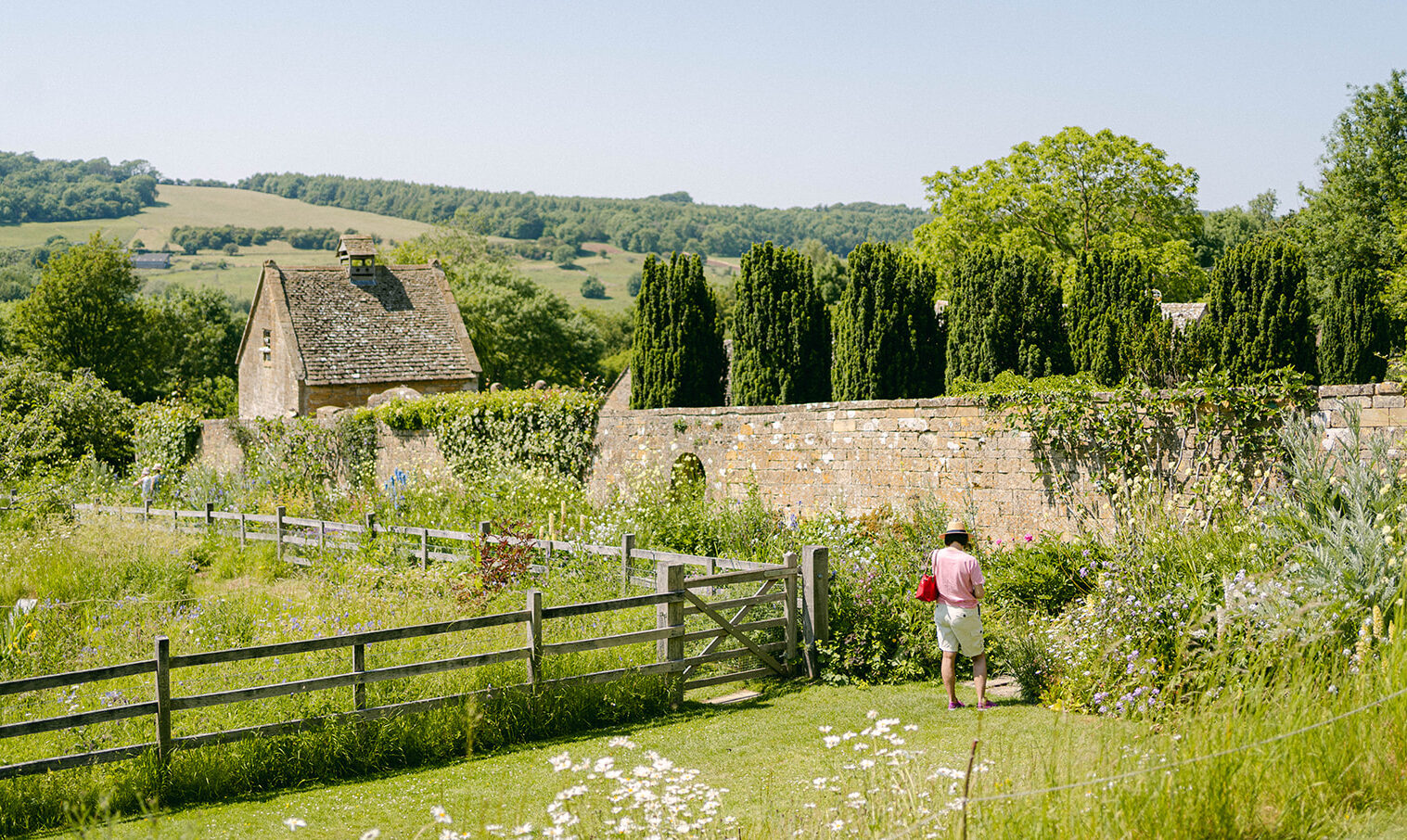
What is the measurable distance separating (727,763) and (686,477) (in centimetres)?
883

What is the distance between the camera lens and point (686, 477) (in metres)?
15.2

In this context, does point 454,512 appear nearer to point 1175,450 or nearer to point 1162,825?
point 1175,450

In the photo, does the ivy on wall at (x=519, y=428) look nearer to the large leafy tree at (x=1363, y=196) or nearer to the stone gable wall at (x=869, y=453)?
the stone gable wall at (x=869, y=453)

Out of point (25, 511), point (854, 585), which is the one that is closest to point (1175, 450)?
point (854, 585)

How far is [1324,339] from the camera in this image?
56.5 feet

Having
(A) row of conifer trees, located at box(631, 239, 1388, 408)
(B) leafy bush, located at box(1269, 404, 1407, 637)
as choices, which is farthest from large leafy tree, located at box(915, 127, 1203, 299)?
(B) leafy bush, located at box(1269, 404, 1407, 637)

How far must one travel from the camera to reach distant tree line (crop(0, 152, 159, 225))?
10119 cm

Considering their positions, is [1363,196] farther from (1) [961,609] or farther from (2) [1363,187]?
(1) [961,609]

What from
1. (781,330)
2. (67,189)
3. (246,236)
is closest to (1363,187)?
(781,330)

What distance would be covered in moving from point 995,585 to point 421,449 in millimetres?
13263

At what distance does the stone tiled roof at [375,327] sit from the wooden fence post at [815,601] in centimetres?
2177

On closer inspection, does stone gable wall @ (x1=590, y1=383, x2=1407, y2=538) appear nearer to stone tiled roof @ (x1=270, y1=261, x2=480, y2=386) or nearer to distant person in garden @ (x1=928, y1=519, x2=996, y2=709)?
distant person in garden @ (x1=928, y1=519, x2=996, y2=709)

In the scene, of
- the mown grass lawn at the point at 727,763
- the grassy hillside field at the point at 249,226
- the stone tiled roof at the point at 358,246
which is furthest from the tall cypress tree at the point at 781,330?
the grassy hillside field at the point at 249,226

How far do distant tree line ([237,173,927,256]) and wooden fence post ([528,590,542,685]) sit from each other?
80.9 m
